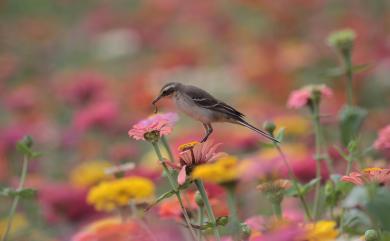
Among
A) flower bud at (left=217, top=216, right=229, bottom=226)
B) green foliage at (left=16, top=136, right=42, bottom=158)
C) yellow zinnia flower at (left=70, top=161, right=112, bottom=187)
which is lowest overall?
flower bud at (left=217, top=216, right=229, bottom=226)

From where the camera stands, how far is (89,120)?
2596 millimetres

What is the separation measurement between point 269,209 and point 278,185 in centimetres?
87

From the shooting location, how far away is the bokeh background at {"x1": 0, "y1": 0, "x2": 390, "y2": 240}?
7.75ft

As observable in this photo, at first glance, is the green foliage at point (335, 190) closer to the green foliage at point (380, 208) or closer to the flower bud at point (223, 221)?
the flower bud at point (223, 221)

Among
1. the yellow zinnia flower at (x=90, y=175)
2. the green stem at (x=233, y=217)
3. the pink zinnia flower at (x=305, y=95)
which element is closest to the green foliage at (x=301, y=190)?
the pink zinnia flower at (x=305, y=95)

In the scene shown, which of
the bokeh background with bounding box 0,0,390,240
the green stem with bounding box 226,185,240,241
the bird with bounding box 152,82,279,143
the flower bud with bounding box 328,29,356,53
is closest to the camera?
the green stem with bounding box 226,185,240,241

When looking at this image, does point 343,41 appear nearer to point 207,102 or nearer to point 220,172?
point 207,102

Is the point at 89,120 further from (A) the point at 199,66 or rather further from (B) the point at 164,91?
(A) the point at 199,66

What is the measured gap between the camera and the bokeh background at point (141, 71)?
2363mm

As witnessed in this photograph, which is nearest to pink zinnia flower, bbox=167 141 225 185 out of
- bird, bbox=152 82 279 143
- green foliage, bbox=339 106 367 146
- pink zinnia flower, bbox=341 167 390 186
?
pink zinnia flower, bbox=341 167 390 186

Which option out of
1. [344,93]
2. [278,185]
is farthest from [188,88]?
[344,93]

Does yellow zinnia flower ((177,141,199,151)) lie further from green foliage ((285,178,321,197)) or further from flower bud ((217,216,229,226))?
green foliage ((285,178,321,197))

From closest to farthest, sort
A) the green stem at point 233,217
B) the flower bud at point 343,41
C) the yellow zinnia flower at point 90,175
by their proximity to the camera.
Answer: the green stem at point 233,217
the flower bud at point 343,41
the yellow zinnia flower at point 90,175

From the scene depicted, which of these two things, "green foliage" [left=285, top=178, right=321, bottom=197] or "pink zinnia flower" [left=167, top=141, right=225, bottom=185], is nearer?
"pink zinnia flower" [left=167, top=141, right=225, bottom=185]
